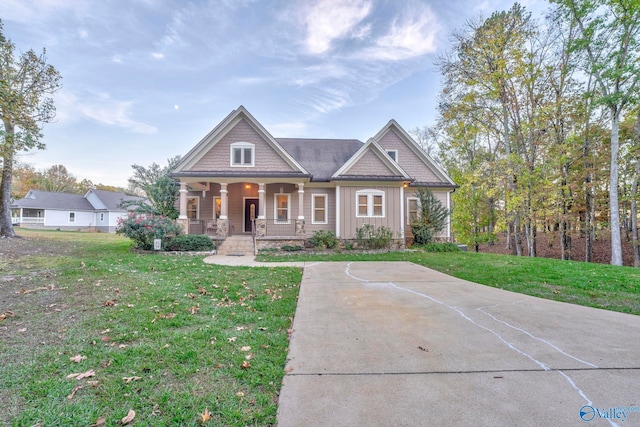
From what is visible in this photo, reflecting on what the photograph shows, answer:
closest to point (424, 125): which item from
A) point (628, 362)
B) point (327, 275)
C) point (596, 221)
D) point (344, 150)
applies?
point (344, 150)

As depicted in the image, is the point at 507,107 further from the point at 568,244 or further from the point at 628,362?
the point at 628,362

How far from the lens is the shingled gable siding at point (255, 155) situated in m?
13.8

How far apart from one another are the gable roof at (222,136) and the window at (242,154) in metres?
0.83

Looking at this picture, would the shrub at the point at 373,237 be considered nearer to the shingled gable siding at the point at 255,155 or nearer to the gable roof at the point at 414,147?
the shingled gable siding at the point at 255,155

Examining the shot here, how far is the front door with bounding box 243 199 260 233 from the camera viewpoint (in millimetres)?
15920

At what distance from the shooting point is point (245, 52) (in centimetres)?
1499

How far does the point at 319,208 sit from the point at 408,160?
20.6 ft

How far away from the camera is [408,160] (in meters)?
16.1

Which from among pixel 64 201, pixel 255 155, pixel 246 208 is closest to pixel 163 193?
pixel 246 208

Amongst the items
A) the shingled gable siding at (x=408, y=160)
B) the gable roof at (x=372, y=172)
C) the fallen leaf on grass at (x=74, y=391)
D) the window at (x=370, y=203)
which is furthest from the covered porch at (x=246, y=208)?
the fallen leaf on grass at (x=74, y=391)

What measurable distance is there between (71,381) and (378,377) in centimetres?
274

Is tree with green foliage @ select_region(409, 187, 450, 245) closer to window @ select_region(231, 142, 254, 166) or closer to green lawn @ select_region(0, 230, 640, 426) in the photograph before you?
green lawn @ select_region(0, 230, 640, 426)

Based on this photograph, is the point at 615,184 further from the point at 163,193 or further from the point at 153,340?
the point at 163,193

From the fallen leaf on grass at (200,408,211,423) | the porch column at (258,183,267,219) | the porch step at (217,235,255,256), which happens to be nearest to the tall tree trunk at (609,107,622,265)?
the porch column at (258,183,267,219)
